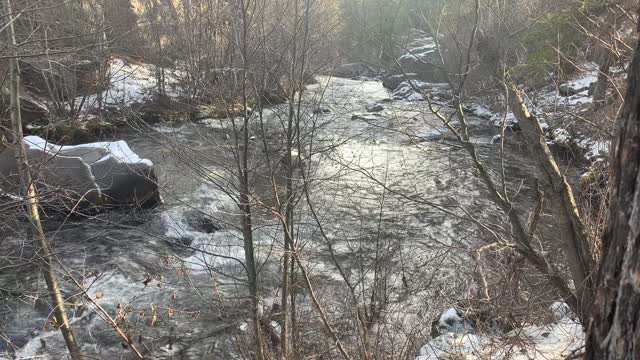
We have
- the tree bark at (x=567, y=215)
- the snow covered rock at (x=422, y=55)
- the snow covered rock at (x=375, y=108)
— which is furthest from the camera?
the snow covered rock at (x=375, y=108)

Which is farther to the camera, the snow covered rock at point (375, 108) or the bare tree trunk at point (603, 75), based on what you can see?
the snow covered rock at point (375, 108)

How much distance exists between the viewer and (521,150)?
524 inches

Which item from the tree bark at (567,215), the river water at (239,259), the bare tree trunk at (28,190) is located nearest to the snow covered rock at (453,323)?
the river water at (239,259)

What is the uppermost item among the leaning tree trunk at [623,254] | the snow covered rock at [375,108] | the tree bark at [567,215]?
the leaning tree trunk at [623,254]

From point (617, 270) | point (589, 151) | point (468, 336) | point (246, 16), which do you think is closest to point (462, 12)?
point (246, 16)

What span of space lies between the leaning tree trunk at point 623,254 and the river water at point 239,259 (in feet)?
7.40

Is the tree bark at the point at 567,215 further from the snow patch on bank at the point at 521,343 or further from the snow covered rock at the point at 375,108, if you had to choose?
the snow covered rock at the point at 375,108

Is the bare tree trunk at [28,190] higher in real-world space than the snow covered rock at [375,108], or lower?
higher

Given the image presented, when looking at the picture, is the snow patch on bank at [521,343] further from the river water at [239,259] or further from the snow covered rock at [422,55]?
the snow covered rock at [422,55]

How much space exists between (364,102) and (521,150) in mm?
9144

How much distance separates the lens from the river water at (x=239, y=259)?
501 cm

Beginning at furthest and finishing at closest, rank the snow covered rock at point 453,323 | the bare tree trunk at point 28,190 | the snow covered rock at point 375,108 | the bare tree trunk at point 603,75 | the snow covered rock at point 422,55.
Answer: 1. the snow covered rock at point 375,108
2. the bare tree trunk at point 603,75
3. the snow covered rock at point 453,323
4. the bare tree trunk at point 28,190
5. the snow covered rock at point 422,55

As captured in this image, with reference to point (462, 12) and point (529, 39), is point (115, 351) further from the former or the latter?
point (529, 39)

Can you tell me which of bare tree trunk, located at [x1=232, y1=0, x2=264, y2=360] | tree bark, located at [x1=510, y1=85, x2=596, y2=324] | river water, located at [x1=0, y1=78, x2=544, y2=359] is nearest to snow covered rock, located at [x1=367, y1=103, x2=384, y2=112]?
river water, located at [x1=0, y1=78, x2=544, y2=359]
